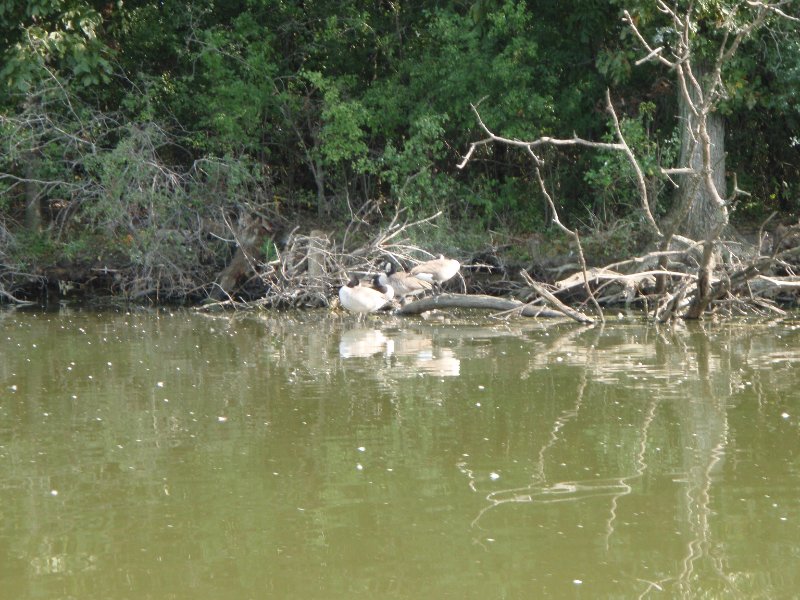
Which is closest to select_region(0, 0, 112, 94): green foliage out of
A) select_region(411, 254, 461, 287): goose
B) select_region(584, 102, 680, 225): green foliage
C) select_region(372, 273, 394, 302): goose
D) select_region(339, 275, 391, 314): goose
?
select_region(372, 273, 394, 302): goose

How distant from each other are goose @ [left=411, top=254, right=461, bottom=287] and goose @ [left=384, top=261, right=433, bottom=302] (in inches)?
2.6

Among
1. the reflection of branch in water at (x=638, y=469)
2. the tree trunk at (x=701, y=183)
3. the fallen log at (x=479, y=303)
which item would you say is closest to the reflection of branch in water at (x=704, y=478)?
the reflection of branch in water at (x=638, y=469)

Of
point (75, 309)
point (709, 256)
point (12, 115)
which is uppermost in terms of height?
point (12, 115)

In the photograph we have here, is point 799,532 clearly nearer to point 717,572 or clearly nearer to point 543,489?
Result: point 717,572

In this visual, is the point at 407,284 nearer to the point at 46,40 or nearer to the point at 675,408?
the point at 46,40

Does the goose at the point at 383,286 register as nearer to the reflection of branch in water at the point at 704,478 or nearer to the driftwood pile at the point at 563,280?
the driftwood pile at the point at 563,280

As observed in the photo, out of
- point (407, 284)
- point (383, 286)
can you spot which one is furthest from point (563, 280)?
point (383, 286)

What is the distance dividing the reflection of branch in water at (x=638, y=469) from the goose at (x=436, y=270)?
6.45 meters

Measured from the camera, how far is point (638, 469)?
22.7 feet

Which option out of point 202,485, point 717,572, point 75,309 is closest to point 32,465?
point 202,485

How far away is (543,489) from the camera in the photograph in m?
6.53

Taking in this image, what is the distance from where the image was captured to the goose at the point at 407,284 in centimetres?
1534

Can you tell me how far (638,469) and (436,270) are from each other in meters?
8.49

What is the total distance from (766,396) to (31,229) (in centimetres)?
1381
